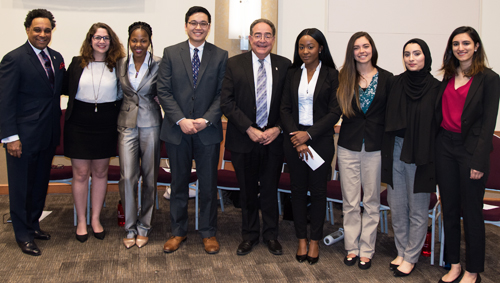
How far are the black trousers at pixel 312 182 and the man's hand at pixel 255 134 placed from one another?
0.19 meters

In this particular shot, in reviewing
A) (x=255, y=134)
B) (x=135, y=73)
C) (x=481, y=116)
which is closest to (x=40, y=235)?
(x=135, y=73)

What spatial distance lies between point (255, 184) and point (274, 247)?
52cm

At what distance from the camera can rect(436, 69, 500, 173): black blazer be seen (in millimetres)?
2385

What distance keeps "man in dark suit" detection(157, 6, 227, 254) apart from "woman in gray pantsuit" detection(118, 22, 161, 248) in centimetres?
14

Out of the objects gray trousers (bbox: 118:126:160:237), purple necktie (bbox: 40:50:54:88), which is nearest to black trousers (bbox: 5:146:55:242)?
purple necktie (bbox: 40:50:54:88)

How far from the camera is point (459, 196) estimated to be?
2.59 m

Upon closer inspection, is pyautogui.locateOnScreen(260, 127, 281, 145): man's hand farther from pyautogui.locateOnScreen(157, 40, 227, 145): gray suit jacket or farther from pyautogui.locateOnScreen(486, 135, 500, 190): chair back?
pyautogui.locateOnScreen(486, 135, 500, 190): chair back

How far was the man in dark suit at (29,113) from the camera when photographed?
9.57ft

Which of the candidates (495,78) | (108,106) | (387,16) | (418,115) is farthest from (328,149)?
(387,16)

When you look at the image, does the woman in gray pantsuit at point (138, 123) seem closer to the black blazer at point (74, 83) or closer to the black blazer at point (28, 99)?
the black blazer at point (74, 83)

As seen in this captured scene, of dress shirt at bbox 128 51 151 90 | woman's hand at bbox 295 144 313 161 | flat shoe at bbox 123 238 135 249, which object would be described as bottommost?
flat shoe at bbox 123 238 135 249

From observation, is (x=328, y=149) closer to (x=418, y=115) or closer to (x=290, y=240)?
(x=418, y=115)

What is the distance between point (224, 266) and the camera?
9.51 ft

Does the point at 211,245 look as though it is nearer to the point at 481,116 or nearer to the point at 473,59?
the point at 481,116
